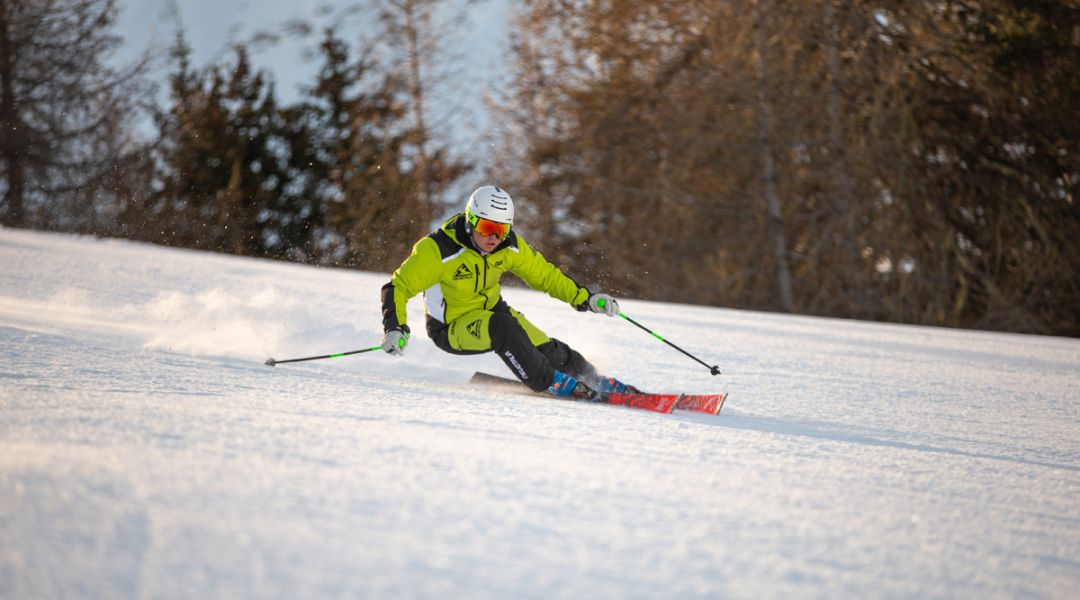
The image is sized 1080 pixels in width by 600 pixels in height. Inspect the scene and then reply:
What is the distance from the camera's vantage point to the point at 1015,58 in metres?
12.7

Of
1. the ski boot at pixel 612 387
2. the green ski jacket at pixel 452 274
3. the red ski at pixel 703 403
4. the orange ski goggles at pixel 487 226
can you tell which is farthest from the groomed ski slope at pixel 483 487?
the orange ski goggles at pixel 487 226

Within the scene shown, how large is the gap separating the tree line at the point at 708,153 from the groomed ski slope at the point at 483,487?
28.0 ft

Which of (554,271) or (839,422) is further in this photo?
(554,271)

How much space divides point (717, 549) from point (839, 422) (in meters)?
2.55

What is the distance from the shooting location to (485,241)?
503 centimetres

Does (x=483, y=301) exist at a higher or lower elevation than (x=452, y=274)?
lower

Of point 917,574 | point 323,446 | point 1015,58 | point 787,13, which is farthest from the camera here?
point 787,13

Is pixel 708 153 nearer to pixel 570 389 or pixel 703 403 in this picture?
pixel 570 389

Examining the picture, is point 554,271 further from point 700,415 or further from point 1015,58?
point 1015,58

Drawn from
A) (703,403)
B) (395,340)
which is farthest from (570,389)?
(395,340)

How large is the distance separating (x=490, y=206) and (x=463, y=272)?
0.41 meters

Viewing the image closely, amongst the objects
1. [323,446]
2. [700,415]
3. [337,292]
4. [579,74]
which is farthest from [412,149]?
[323,446]

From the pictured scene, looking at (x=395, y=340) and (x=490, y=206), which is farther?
(x=490, y=206)

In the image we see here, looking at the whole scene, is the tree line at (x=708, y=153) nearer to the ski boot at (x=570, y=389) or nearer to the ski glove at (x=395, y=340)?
the ski boot at (x=570, y=389)
